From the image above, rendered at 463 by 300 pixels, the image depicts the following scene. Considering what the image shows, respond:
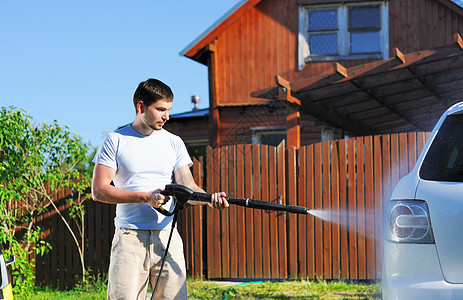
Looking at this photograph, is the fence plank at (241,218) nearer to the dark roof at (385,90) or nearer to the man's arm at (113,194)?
the dark roof at (385,90)

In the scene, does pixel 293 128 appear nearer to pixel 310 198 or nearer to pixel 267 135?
pixel 310 198

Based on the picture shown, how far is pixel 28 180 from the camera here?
28.6ft

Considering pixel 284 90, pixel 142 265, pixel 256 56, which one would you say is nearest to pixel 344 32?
pixel 256 56

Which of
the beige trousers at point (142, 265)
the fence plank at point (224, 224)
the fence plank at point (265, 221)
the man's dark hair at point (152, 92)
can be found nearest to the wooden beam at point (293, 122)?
the fence plank at point (265, 221)

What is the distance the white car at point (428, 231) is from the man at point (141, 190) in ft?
4.63

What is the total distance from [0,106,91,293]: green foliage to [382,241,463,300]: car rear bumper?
6.45 metres

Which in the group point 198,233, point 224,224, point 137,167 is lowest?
point 198,233

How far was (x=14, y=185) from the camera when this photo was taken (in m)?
8.42

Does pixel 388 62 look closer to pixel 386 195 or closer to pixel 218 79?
pixel 386 195

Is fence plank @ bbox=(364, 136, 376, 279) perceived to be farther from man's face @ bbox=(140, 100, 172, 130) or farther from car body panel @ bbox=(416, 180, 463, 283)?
car body panel @ bbox=(416, 180, 463, 283)

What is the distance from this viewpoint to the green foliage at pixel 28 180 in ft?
27.4

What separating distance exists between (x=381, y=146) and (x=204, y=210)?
2.79m

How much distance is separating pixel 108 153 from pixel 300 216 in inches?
206

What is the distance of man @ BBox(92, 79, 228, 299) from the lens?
361 cm
